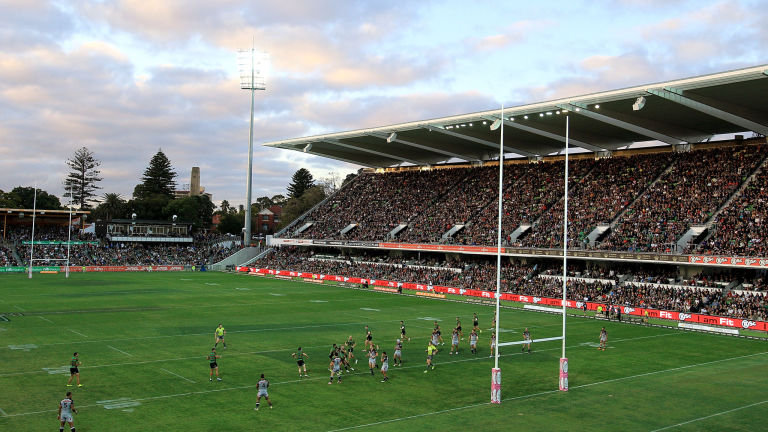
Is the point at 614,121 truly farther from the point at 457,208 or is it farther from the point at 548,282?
the point at 457,208

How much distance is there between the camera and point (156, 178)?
15238cm

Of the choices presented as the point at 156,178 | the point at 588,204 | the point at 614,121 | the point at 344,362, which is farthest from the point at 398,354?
the point at 156,178

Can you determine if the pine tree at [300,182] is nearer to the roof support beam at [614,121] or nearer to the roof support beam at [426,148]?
the roof support beam at [426,148]

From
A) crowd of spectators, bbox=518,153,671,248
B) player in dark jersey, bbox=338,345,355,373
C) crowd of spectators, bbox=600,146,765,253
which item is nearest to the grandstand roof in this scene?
crowd of spectators, bbox=518,153,671,248

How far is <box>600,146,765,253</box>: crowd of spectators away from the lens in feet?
172

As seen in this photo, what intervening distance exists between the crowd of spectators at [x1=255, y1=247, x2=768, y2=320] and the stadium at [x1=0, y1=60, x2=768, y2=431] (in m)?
0.22

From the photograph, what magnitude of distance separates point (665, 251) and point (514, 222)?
18.4 metres

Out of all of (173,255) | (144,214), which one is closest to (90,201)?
(144,214)

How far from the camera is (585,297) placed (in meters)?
52.3

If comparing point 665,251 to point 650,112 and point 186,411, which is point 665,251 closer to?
point 650,112

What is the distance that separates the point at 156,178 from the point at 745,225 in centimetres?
13202

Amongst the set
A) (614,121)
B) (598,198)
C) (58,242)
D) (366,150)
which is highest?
(366,150)

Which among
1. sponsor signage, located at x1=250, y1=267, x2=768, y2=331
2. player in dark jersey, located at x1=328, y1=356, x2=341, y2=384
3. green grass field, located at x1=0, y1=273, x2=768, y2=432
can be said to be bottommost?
green grass field, located at x1=0, y1=273, x2=768, y2=432

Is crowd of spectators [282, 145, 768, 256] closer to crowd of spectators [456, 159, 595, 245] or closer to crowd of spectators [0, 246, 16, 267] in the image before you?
crowd of spectators [456, 159, 595, 245]
